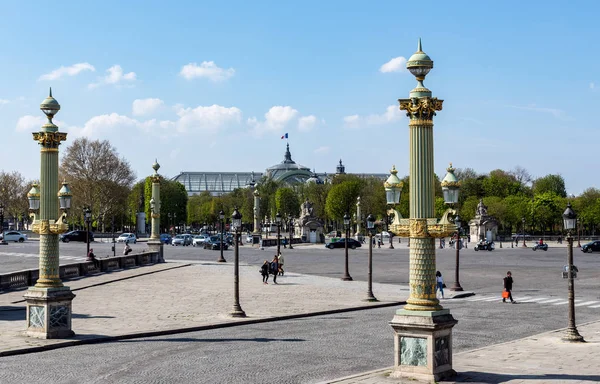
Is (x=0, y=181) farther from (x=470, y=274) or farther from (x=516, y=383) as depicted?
(x=516, y=383)

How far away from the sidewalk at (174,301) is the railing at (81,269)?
43.3 inches

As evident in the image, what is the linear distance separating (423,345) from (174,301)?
742 inches

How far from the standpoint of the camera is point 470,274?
5069cm

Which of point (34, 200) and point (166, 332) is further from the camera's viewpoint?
point (34, 200)

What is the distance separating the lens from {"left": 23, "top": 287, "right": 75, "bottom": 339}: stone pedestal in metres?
21.0

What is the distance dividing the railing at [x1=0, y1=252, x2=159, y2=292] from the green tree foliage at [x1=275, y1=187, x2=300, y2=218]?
10094 cm

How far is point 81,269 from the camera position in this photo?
44312 millimetres

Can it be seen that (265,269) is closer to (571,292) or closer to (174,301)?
(174,301)

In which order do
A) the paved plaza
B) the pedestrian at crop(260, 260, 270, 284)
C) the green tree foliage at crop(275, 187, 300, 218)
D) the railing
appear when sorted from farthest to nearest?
the green tree foliage at crop(275, 187, 300, 218), the pedestrian at crop(260, 260, 270, 284), the railing, the paved plaza

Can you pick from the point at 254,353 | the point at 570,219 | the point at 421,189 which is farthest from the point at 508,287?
the point at 421,189

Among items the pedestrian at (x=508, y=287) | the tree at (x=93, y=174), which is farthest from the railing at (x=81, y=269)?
the tree at (x=93, y=174)

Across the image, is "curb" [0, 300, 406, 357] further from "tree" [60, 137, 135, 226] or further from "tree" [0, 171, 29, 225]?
"tree" [0, 171, 29, 225]

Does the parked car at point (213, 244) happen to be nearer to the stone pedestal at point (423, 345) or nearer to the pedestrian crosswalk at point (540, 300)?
the pedestrian crosswalk at point (540, 300)

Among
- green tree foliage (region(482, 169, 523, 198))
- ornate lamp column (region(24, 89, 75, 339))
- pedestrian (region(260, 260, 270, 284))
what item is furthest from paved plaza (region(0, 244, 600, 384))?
green tree foliage (region(482, 169, 523, 198))
